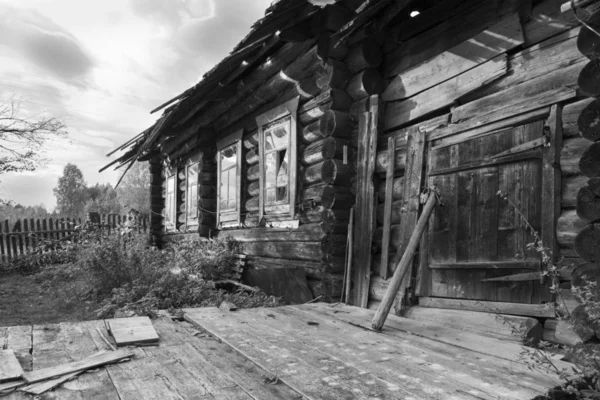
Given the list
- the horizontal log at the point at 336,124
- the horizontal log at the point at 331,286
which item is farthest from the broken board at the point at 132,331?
the horizontal log at the point at 336,124

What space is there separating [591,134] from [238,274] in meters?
5.92

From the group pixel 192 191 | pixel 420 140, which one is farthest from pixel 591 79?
pixel 192 191

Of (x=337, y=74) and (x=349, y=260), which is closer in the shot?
(x=349, y=260)

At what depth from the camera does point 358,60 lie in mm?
4727

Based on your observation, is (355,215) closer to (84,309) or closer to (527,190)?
(527,190)

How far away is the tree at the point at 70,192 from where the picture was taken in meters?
62.9

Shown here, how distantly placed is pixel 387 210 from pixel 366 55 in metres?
1.80

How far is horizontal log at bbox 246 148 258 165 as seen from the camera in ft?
24.1

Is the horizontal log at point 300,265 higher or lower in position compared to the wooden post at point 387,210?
lower

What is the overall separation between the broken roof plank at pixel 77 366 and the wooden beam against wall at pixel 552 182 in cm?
306

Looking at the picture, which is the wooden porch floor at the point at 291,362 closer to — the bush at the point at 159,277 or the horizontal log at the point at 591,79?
the horizontal log at the point at 591,79

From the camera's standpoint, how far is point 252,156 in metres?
7.48

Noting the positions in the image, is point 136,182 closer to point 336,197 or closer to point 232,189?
point 232,189

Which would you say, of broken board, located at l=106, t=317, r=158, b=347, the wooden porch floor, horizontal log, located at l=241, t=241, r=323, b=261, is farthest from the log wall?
broken board, located at l=106, t=317, r=158, b=347
